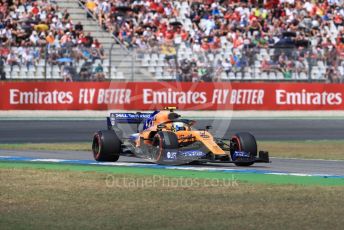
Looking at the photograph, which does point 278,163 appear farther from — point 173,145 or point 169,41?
point 169,41

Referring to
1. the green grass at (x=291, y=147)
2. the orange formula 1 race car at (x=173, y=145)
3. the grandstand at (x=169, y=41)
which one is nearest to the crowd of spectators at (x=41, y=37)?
the grandstand at (x=169, y=41)

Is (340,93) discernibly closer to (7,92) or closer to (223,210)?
(7,92)

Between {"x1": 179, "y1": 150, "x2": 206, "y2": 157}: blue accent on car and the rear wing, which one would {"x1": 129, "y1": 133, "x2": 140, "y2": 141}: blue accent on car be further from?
{"x1": 179, "y1": 150, "x2": 206, "y2": 157}: blue accent on car

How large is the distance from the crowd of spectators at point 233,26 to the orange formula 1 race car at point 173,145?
1925 centimetres

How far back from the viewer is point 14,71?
36.8 metres

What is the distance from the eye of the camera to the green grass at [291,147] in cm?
2247

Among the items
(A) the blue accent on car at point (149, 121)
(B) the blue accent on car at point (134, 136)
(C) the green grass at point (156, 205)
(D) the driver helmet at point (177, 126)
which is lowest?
(C) the green grass at point (156, 205)

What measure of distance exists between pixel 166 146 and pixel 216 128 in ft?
65.7

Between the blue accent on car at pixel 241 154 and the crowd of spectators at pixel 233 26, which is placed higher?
the crowd of spectators at pixel 233 26

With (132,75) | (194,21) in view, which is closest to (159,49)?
(132,75)

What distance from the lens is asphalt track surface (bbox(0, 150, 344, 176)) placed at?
17.4 metres

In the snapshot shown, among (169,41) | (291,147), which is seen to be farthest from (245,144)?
(169,41)

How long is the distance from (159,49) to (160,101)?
8.16ft

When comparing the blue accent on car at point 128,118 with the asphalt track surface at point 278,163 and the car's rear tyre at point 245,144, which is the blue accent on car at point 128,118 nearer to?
the asphalt track surface at point 278,163
